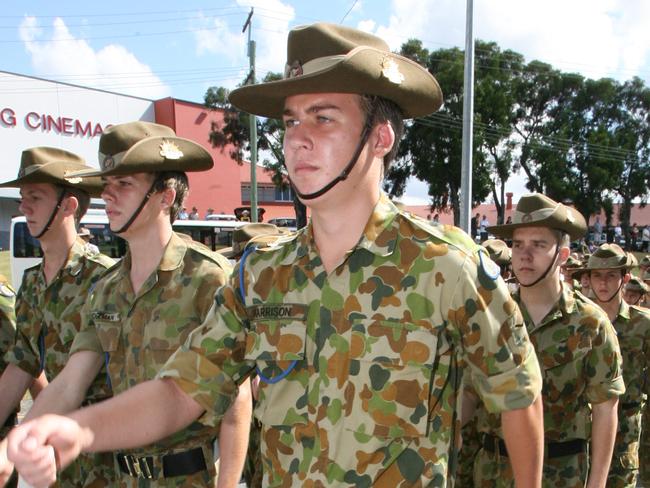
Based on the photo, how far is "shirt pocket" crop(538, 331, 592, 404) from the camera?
3.24 m

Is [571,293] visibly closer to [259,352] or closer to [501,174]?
[259,352]

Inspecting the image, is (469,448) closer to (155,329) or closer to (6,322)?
(155,329)

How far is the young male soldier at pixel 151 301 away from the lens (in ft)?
8.76

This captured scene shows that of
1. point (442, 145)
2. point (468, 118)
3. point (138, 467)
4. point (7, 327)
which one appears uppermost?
point (442, 145)

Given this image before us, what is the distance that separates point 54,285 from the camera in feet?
11.7

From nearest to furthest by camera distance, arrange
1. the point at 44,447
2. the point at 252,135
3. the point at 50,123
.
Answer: the point at 44,447 < the point at 252,135 < the point at 50,123

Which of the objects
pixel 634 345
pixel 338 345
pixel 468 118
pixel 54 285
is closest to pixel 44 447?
pixel 338 345

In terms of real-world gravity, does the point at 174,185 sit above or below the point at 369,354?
above

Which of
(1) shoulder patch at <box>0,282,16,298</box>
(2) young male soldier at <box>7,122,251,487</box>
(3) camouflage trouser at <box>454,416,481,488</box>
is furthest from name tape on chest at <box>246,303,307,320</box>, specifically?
(1) shoulder patch at <box>0,282,16,298</box>

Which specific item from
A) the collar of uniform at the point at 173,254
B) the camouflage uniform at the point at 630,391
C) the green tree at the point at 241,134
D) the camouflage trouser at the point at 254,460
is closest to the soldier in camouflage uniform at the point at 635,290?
the camouflage uniform at the point at 630,391

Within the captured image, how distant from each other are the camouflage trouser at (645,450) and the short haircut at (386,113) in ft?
15.1

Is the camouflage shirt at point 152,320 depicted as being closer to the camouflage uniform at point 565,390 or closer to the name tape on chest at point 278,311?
the name tape on chest at point 278,311

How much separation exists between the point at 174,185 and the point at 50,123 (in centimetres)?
3997

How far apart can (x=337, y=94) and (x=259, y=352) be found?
2.82 feet
